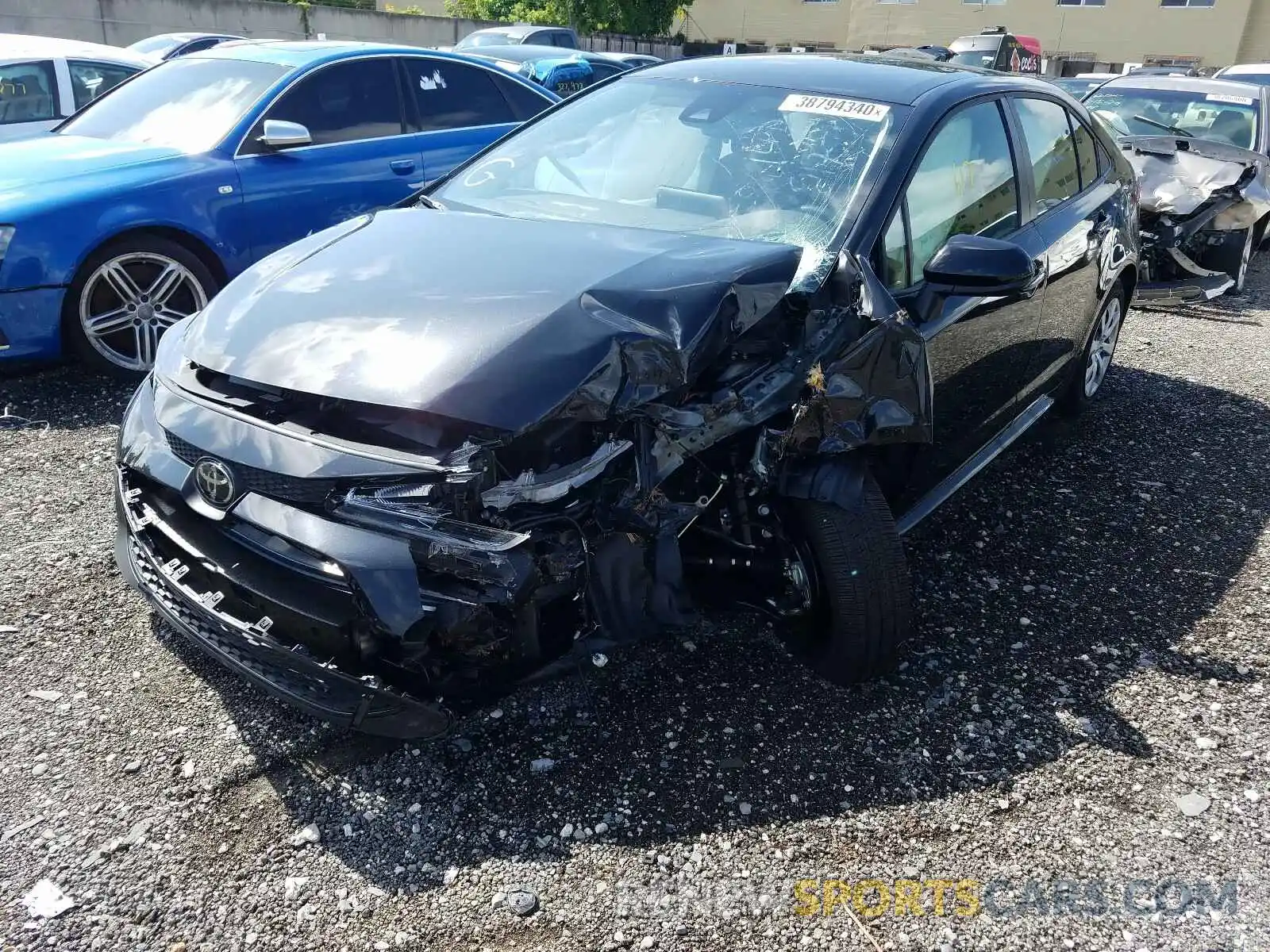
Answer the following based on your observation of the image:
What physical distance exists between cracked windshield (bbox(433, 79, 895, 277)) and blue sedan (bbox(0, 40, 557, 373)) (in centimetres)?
211

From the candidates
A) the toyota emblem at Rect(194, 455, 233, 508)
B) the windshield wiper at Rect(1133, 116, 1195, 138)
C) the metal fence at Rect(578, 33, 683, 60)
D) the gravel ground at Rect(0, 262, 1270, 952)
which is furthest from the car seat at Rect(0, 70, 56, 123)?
the metal fence at Rect(578, 33, 683, 60)

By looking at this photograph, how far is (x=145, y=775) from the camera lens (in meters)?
2.47

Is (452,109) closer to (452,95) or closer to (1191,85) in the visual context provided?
(452,95)

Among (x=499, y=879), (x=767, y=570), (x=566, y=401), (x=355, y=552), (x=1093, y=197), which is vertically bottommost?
(x=499, y=879)

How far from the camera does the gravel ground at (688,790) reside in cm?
216

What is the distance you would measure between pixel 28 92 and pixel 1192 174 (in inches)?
357

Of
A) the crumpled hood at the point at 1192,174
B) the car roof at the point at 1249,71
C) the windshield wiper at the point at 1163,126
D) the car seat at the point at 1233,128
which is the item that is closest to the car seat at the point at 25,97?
the crumpled hood at the point at 1192,174

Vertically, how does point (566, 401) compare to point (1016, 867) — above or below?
above

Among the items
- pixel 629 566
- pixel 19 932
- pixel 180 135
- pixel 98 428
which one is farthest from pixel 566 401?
pixel 180 135

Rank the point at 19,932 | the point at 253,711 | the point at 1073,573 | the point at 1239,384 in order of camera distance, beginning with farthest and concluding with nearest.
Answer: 1. the point at 1239,384
2. the point at 1073,573
3. the point at 253,711
4. the point at 19,932

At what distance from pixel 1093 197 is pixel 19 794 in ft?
15.4

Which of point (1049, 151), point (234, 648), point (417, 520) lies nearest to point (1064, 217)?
point (1049, 151)

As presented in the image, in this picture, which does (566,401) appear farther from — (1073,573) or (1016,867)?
(1073,573)

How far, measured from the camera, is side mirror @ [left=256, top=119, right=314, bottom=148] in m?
5.18
